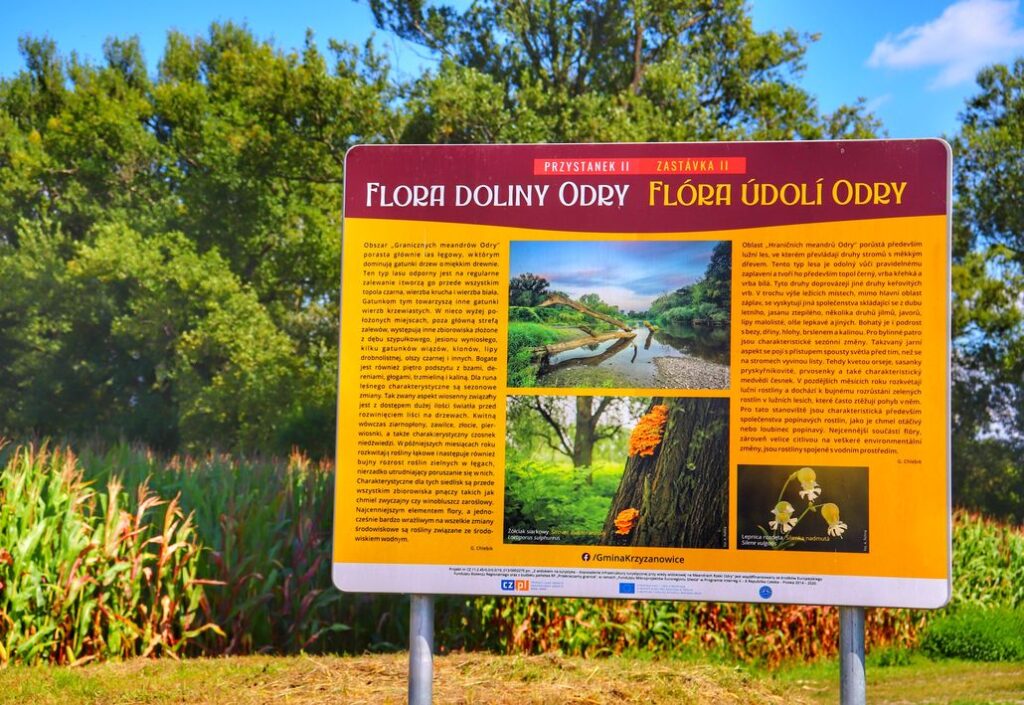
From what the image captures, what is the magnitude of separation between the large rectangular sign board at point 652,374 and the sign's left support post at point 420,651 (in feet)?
0.50

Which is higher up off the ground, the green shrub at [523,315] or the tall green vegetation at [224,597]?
the green shrub at [523,315]

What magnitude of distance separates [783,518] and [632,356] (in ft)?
2.73

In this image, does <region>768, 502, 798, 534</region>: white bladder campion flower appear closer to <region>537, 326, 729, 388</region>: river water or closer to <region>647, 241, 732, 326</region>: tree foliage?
<region>537, 326, 729, 388</region>: river water

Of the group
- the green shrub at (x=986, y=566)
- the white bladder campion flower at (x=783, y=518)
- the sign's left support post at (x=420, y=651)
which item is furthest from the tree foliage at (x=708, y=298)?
the green shrub at (x=986, y=566)

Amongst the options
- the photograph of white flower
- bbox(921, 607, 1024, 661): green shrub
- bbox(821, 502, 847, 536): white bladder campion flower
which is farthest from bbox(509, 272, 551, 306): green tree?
bbox(921, 607, 1024, 661): green shrub

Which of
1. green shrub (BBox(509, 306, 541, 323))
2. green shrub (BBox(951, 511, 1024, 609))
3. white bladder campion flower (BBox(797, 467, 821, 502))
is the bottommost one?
green shrub (BBox(951, 511, 1024, 609))

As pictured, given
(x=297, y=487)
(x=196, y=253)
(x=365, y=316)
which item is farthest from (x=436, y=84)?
(x=365, y=316)

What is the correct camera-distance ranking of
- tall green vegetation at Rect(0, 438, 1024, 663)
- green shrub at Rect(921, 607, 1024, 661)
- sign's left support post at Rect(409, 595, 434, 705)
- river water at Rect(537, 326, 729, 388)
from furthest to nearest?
green shrub at Rect(921, 607, 1024, 661)
tall green vegetation at Rect(0, 438, 1024, 663)
sign's left support post at Rect(409, 595, 434, 705)
river water at Rect(537, 326, 729, 388)

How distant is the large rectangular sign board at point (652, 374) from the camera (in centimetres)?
418

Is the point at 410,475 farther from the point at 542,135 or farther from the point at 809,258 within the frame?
the point at 542,135

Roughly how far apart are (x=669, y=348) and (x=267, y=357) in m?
19.5

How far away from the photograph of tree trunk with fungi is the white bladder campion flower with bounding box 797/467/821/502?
28cm

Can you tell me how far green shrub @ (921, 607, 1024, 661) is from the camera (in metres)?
10.7

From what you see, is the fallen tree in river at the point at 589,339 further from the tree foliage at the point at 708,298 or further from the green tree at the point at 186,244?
the green tree at the point at 186,244
